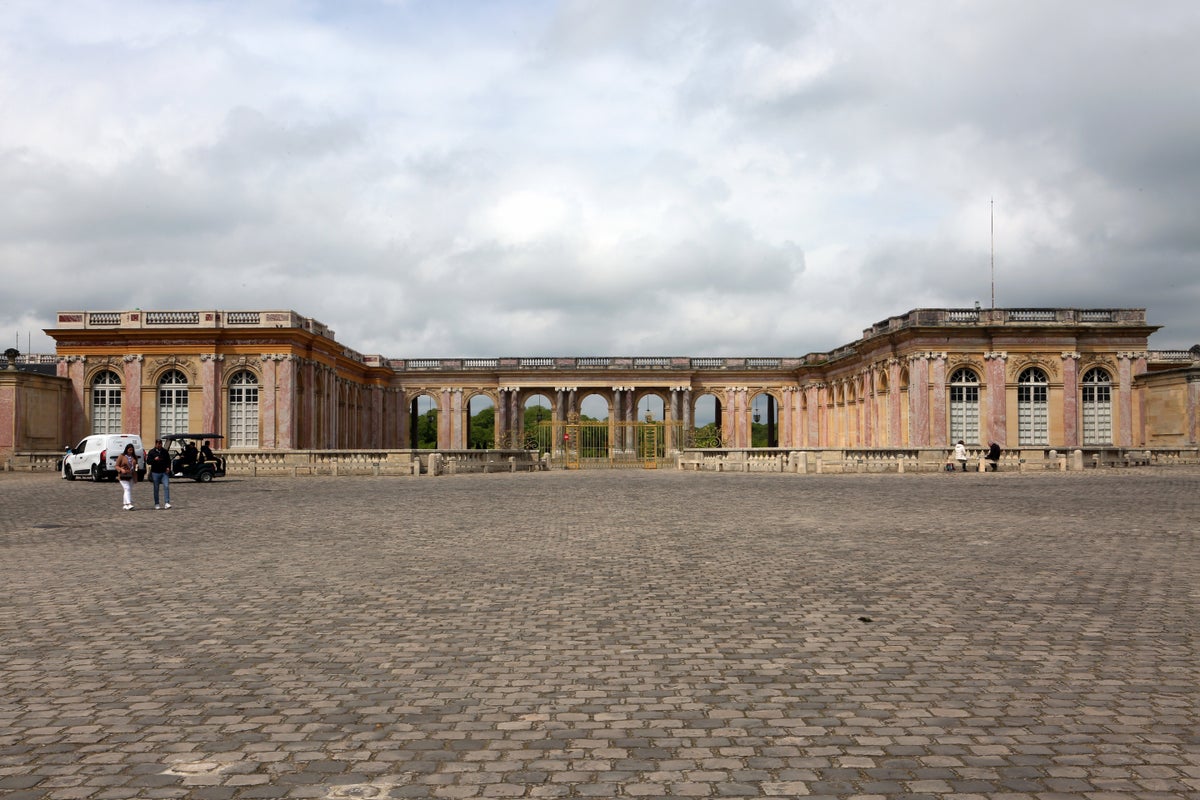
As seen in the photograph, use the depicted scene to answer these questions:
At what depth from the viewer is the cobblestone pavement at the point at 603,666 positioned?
3863mm

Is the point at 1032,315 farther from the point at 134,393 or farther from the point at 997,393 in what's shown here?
the point at 134,393

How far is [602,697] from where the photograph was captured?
490cm

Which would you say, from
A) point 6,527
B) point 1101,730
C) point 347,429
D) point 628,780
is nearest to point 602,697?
point 628,780

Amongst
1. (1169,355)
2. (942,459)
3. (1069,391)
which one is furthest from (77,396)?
(1169,355)

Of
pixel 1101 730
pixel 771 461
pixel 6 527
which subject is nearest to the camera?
pixel 1101 730

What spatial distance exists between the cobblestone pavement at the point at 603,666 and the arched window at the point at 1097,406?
34.2 m

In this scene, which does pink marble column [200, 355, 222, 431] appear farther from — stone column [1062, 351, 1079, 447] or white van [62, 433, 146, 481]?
stone column [1062, 351, 1079, 447]

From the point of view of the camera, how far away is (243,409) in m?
43.7

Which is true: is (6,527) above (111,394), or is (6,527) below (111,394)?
below

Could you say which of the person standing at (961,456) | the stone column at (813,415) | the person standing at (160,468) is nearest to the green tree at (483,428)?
the stone column at (813,415)

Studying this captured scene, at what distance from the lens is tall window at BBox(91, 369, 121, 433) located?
43812 millimetres

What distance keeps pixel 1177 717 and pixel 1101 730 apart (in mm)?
494

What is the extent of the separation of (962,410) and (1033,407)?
3229 mm

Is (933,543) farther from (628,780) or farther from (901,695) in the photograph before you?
(628,780)
